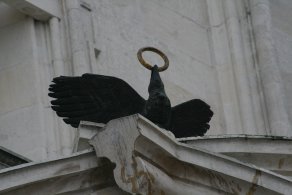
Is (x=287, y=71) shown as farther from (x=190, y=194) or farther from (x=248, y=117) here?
(x=190, y=194)

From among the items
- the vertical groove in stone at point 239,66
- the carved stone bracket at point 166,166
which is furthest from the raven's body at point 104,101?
the vertical groove in stone at point 239,66

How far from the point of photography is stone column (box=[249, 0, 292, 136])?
62.4 ft

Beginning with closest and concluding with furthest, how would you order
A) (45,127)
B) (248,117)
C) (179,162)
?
1. (179,162)
2. (45,127)
3. (248,117)

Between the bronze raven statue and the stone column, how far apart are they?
7.69 feet

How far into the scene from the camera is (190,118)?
56.0 feet

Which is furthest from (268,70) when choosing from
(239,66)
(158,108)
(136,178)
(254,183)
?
(136,178)

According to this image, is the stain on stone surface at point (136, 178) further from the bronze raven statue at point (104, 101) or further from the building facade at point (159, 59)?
the building facade at point (159, 59)

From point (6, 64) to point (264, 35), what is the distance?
256cm

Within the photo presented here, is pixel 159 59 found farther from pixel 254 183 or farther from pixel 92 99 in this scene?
pixel 254 183

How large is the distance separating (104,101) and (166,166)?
1266 millimetres

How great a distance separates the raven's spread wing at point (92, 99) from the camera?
1650cm

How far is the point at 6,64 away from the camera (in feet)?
59.9

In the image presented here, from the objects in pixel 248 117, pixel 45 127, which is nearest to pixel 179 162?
pixel 45 127

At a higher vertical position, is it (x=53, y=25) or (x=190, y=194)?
(x=53, y=25)
